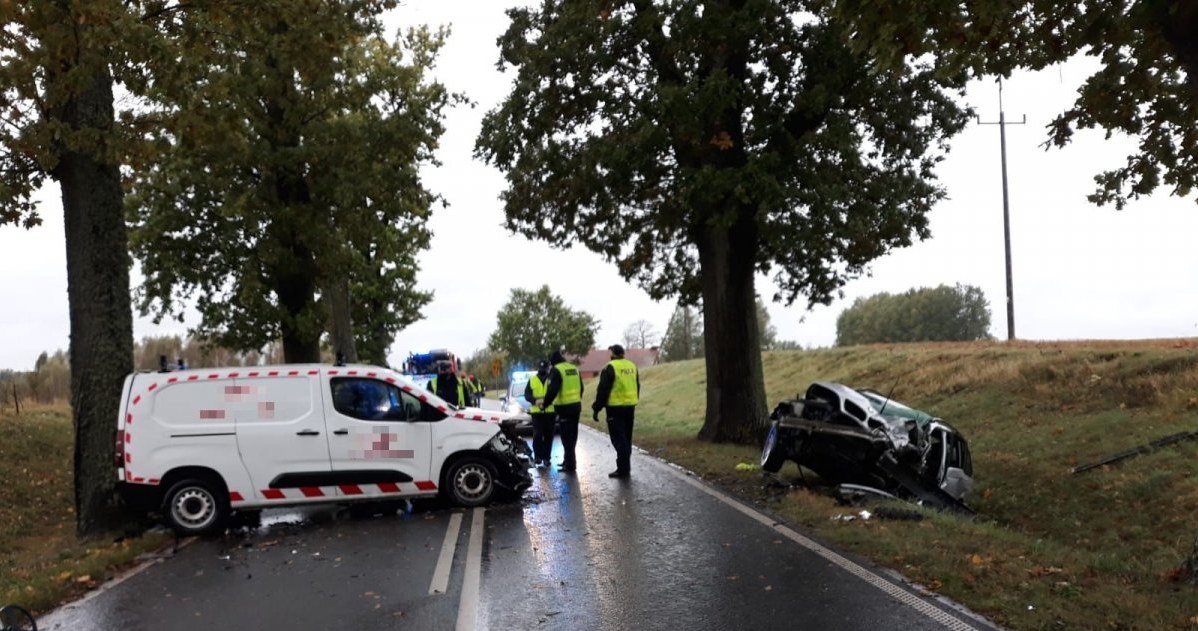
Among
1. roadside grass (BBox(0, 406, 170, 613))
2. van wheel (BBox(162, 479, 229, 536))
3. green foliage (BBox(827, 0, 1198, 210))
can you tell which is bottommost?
roadside grass (BBox(0, 406, 170, 613))

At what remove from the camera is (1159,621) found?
534cm

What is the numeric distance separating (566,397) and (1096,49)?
26.2 ft

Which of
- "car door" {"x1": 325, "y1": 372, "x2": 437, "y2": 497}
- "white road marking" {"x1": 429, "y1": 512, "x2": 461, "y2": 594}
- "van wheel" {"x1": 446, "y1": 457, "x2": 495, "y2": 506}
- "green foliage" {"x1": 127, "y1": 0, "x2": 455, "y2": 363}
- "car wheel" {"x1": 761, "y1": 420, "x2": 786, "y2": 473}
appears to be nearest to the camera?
"white road marking" {"x1": 429, "y1": 512, "x2": 461, "y2": 594}

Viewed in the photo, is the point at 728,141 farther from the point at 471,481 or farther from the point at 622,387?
the point at 471,481

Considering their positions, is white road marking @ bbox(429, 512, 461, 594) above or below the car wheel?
below

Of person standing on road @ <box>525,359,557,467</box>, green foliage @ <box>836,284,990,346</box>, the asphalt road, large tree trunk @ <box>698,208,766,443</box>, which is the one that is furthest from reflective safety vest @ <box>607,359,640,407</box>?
green foliage @ <box>836,284,990,346</box>

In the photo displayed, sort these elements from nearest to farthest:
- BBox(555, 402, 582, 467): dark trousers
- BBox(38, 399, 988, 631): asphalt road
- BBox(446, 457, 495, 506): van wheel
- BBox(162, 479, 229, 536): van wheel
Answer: BBox(38, 399, 988, 631): asphalt road < BBox(162, 479, 229, 536): van wheel < BBox(446, 457, 495, 506): van wheel < BBox(555, 402, 582, 467): dark trousers

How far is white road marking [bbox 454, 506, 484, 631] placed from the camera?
602 centimetres

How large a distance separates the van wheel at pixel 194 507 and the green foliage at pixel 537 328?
85.0 meters

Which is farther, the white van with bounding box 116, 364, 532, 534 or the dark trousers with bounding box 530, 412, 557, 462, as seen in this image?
the dark trousers with bounding box 530, 412, 557, 462

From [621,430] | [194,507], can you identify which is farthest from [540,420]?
[194,507]

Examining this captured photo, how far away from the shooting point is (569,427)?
13773 mm

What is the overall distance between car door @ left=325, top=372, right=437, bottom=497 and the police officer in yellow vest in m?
3.08

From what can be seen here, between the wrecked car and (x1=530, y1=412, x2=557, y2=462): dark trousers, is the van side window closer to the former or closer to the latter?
(x1=530, y1=412, x2=557, y2=462): dark trousers
